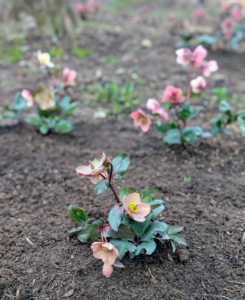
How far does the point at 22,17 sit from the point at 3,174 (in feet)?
10.2

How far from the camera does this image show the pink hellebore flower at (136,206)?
56.5 inches

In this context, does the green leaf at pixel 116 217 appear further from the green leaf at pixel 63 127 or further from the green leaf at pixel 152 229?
the green leaf at pixel 63 127

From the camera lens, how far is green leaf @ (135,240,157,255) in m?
1.48

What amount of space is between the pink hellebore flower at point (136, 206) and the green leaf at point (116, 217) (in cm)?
3

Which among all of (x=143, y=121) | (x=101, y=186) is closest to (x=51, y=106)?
(x=143, y=121)

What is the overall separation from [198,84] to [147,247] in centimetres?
121

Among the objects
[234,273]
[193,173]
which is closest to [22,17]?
[193,173]

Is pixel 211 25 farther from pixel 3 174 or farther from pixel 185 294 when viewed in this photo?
pixel 185 294

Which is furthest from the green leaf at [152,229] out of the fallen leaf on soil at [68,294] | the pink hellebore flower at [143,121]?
the pink hellebore flower at [143,121]

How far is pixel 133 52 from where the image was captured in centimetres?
461

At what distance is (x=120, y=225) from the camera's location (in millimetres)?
1481

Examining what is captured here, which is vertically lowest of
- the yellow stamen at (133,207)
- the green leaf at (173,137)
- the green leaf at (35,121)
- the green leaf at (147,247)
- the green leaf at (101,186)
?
the green leaf at (173,137)

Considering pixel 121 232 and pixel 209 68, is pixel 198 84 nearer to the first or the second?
pixel 209 68

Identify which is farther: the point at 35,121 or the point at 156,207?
the point at 35,121
